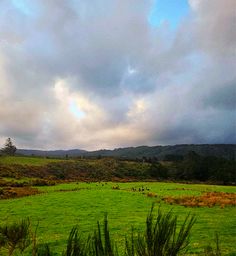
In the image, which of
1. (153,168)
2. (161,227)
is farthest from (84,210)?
(153,168)

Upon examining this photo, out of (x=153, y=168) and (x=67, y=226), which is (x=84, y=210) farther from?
(x=153, y=168)

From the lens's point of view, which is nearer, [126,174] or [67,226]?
[67,226]

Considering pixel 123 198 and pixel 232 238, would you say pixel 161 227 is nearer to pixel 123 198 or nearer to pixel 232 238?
pixel 232 238

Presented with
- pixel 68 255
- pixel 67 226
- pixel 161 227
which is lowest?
pixel 67 226

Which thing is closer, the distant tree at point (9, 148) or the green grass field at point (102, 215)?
the green grass field at point (102, 215)

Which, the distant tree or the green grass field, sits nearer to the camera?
the green grass field

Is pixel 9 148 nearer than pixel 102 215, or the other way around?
pixel 102 215

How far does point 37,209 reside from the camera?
1470 inches

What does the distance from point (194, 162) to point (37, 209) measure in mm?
81930

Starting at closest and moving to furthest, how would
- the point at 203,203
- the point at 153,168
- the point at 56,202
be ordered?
the point at 203,203
the point at 56,202
the point at 153,168

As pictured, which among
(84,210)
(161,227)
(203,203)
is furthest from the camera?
(203,203)

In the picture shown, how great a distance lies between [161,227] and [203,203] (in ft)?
114

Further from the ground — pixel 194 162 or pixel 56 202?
pixel 194 162

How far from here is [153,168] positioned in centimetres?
11294
